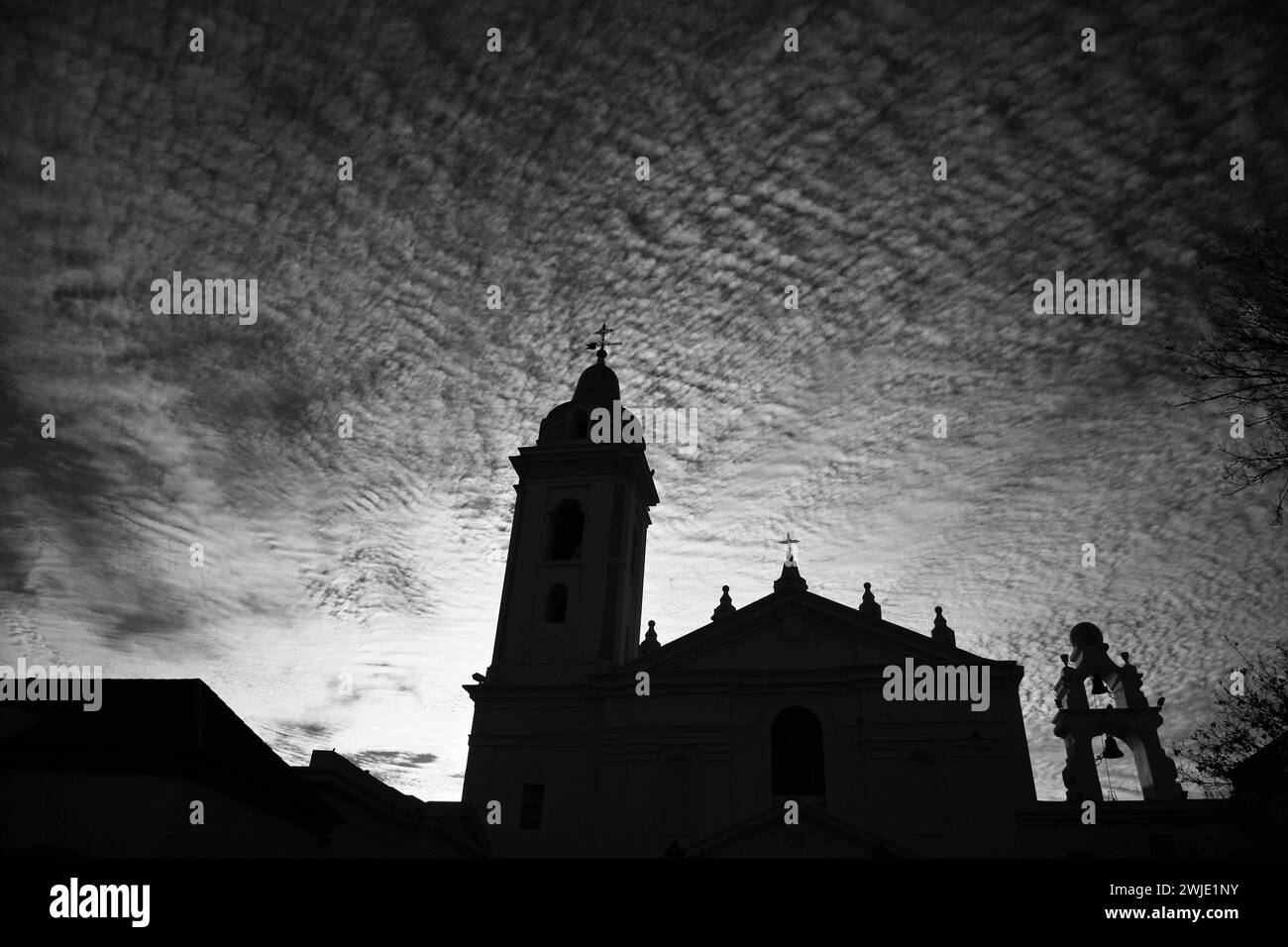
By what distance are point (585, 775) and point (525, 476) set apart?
31.8ft

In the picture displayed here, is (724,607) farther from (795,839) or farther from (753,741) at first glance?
(795,839)

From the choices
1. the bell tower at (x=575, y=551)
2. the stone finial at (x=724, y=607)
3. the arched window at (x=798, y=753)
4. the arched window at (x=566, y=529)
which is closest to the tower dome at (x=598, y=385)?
the bell tower at (x=575, y=551)

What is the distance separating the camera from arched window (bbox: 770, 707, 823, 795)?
21.4m

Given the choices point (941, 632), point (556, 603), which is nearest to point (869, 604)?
point (941, 632)

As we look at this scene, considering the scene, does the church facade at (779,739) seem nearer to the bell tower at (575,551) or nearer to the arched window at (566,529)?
the bell tower at (575,551)

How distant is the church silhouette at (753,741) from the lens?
19688mm

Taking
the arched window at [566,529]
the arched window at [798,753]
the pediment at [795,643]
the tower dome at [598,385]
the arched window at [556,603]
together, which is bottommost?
the arched window at [798,753]

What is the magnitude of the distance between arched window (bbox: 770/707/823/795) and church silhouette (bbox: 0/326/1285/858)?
0.17ft

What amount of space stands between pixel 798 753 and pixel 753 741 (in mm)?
1190

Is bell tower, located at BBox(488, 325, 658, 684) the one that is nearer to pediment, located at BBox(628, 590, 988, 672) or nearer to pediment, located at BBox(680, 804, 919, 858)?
pediment, located at BBox(628, 590, 988, 672)

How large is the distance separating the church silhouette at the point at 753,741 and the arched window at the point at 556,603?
0.04 meters
